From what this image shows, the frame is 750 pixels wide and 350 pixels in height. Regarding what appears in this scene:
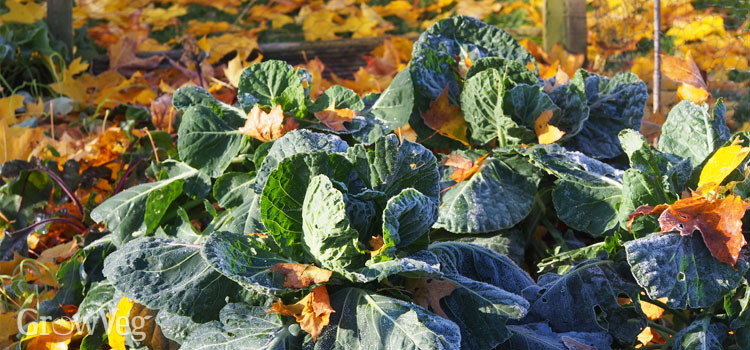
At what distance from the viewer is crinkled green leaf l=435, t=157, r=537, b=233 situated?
1745mm

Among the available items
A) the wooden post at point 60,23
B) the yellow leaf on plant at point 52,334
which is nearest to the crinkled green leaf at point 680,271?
the yellow leaf on plant at point 52,334

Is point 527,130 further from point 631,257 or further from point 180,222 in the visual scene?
point 180,222

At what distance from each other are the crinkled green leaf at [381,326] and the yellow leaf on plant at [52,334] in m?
0.74

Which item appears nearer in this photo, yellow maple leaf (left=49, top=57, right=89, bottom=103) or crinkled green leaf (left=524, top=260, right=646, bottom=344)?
crinkled green leaf (left=524, top=260, right=646, bottom=344)

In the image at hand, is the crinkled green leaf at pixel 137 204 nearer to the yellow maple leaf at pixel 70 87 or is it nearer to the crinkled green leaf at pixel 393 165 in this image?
the crinkled green leaf at pixel 393 165

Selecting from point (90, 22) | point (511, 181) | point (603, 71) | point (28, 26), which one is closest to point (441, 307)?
point (511, 181)

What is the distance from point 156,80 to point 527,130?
2.07 metres

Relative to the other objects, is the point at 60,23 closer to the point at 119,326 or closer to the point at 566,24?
the point at 566,24

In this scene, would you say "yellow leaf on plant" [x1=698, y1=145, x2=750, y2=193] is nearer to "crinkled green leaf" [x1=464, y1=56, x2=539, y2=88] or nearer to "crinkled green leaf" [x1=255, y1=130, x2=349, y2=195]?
"crinkled green leaf" [x1=464, y1=56, x2=539, y2=88]

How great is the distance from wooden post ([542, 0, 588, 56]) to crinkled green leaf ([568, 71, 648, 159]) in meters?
1.14

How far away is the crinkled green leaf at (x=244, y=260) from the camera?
1.20 metres

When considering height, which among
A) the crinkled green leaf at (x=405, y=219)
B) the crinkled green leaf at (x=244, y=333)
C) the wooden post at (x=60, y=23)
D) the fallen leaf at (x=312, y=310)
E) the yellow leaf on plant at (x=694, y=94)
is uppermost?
the crinkled green leaf at (x=405, y=219)

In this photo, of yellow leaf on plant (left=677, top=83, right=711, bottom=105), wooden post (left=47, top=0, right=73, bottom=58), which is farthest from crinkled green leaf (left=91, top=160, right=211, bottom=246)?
wooden post (left=47, top=0, right=73, bottom=58)

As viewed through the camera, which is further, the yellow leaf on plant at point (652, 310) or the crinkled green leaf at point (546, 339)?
the yellow leaf on plant at point (652, 310)
